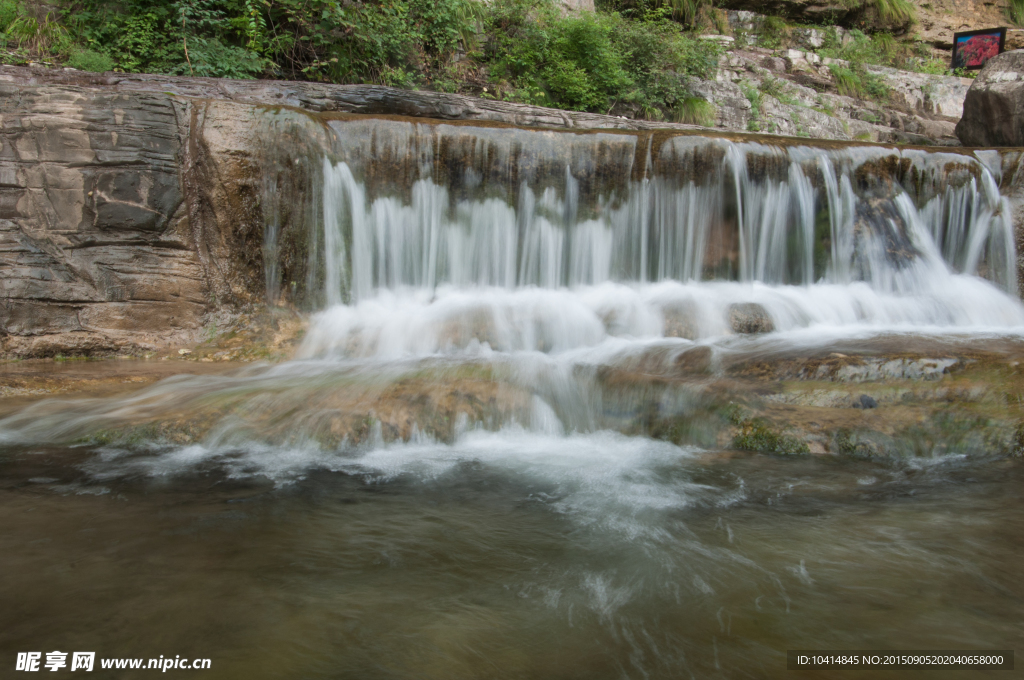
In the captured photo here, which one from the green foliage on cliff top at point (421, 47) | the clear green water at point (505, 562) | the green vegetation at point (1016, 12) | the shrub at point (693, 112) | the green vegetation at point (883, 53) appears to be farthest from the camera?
the green vegetation at point (1016, 12)

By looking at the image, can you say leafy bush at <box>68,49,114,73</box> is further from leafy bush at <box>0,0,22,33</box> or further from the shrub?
the shrub

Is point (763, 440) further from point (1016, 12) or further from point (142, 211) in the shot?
point (1016, 12)

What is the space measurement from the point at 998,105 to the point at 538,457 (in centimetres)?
1108

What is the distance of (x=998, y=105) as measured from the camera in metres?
10.2

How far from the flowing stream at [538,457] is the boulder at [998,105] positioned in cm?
340

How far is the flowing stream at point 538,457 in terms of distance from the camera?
223 cm

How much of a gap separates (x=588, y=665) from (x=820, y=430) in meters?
2.68

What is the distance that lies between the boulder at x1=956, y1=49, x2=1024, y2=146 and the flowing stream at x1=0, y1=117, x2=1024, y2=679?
3401mm

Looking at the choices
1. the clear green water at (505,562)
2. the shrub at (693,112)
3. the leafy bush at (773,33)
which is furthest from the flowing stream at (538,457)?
the leafy bush at (773,33)

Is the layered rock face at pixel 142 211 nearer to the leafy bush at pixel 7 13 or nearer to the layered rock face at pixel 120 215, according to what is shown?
the layered rock face at pixel 120 215

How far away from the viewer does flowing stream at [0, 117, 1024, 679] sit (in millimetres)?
2232

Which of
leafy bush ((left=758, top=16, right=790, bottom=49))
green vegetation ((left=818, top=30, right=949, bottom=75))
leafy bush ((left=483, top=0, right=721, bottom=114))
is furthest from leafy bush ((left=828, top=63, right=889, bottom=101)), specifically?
leafy bush ((left=483, top=0, right=721, bottom=114))

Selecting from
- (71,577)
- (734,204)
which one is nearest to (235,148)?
Result: (71,577)

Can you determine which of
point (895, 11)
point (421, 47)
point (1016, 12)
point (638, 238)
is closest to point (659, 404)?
point (638, 238)
